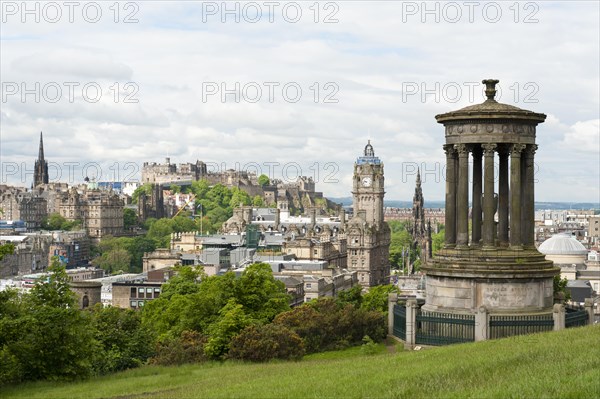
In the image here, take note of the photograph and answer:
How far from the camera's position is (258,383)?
105 feet

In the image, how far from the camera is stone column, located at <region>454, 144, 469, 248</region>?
3756cm

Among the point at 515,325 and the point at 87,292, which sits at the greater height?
the point at 515,325

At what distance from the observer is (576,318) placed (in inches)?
1538

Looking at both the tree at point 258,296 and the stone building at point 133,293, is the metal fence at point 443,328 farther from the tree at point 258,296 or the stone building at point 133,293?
the stone building at point 133,293

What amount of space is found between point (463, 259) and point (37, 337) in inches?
562

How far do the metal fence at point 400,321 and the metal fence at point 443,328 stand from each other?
2.66ft

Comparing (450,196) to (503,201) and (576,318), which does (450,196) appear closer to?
(503,201)

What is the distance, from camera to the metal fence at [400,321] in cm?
3909

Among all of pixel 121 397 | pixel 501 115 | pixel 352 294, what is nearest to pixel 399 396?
pixel 121 397

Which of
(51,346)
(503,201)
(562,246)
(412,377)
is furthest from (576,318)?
(562,246)

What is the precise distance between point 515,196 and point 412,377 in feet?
36.2

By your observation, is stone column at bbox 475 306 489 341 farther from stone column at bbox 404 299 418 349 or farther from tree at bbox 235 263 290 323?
tree at bbox 235 263 290 323

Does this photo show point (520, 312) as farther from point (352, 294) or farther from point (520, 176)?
point (352, 294)

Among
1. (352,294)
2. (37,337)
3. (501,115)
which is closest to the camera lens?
(501,115)
